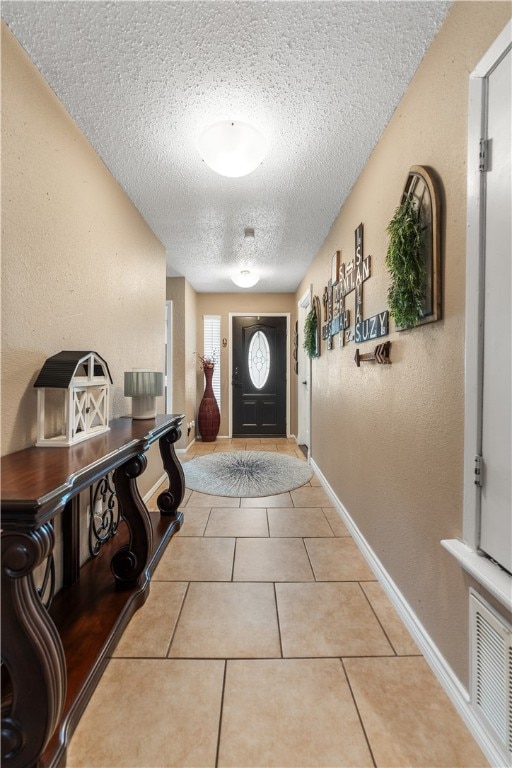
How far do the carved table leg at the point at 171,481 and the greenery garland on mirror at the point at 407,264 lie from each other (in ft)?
5.73

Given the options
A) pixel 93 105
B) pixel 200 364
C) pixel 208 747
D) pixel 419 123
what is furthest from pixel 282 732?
pixel 200 364

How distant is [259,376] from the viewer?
5941 mm

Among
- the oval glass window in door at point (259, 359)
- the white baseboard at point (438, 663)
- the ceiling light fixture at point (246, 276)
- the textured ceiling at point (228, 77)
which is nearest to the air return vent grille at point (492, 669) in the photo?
the white baseboard at point (438, 663)

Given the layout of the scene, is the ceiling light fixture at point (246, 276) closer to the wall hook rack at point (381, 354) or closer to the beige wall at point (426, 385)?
the beige wall at point (426, 385)

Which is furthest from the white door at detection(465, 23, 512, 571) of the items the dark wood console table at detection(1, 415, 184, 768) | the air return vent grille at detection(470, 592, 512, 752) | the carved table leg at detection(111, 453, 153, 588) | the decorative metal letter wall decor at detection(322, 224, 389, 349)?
the carved table leg at detection(111, 453, 153, 588)

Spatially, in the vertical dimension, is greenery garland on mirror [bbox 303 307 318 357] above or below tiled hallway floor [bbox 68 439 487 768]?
above

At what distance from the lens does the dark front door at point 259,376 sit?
5.89 metres

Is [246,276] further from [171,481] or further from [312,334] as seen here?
[171,481]

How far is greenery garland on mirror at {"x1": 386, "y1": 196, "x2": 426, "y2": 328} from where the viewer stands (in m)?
1.45

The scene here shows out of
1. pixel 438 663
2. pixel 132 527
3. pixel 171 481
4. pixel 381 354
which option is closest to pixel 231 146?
pixel 381 354

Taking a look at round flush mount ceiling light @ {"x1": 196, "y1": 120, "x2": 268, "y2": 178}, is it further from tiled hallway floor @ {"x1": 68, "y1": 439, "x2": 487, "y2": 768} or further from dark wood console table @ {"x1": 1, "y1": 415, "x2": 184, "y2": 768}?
tiled hallway floor @ {"x1": 68, "y1": 439, "x2": 487, "y2": 768}

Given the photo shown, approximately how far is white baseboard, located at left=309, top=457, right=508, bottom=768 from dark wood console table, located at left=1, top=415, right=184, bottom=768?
1.22 meters

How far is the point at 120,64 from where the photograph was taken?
1.51m

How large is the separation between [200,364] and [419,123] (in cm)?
462
